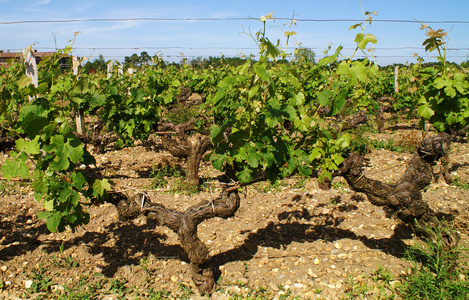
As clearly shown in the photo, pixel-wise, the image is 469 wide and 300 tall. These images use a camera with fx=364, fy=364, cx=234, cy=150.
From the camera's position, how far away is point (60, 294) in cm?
297

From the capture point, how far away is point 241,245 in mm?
3730

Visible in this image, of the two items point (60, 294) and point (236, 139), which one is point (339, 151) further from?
point (60, 294)

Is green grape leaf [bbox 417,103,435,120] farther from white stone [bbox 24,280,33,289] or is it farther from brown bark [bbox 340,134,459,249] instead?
white stone [bbox 24,280,33,289]

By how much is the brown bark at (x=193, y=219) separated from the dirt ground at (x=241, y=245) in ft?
0.51

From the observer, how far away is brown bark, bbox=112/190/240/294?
2951 mm

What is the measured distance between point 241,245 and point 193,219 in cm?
91

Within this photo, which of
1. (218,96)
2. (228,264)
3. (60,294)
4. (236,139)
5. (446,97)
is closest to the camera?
(218,96)

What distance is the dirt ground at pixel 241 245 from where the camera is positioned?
314 cm

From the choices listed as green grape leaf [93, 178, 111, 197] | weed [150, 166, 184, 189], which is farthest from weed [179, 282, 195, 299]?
weed [150, 166, 184, 189]

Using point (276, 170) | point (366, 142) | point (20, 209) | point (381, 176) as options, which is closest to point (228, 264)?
point (276, 170)

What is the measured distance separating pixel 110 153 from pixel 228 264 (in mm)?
4264

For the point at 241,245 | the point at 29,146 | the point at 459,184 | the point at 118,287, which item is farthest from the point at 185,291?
the point at 459,184

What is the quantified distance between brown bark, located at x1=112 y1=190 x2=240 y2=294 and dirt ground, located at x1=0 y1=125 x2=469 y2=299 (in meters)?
0.16

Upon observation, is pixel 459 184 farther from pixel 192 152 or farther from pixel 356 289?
pixel 192 152
